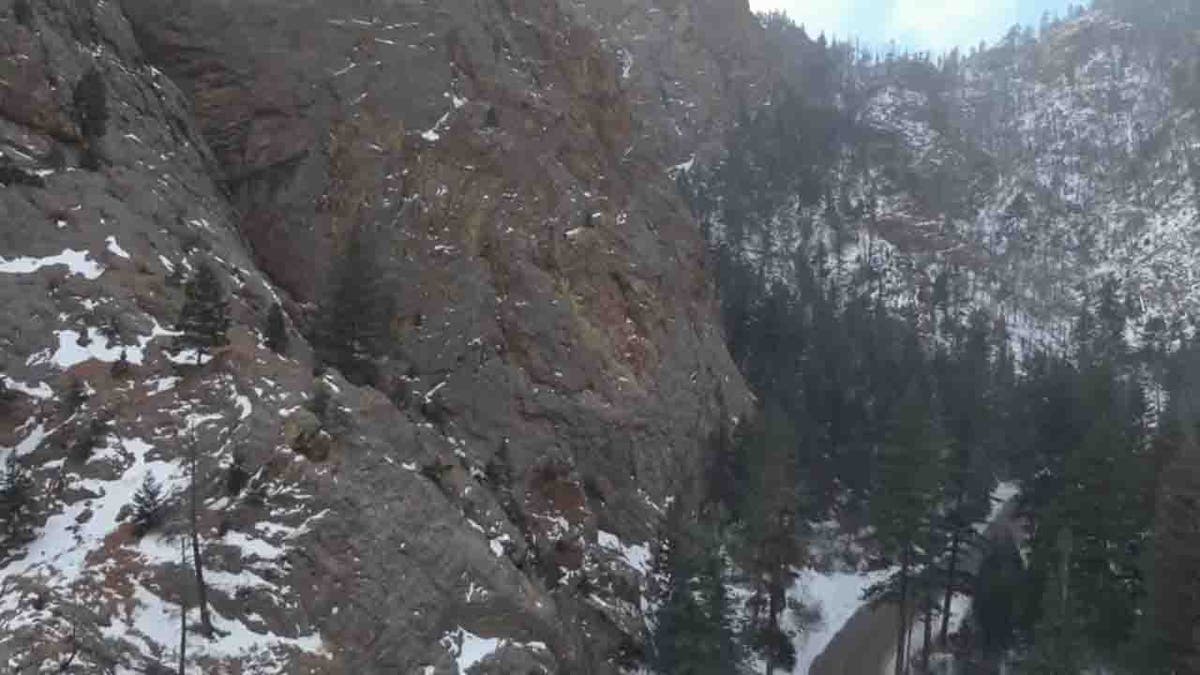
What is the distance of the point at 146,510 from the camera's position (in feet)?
92.7

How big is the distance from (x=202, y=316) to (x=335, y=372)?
579cm

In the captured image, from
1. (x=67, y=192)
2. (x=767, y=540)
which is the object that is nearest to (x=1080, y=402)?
(x=767, y=540)

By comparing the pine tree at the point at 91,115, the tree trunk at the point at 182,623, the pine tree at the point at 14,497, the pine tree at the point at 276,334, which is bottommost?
the tree trunk at the point at 182,623

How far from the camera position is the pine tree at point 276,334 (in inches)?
1449

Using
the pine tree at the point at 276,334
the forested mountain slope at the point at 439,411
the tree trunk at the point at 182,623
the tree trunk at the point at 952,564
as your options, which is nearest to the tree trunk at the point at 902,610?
the forested mountain slope at the point at 439,411

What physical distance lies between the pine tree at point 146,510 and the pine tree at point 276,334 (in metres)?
8.95

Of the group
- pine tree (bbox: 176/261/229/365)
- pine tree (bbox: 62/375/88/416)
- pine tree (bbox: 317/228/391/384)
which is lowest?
pine tree (bbox: 62/375/88/416)

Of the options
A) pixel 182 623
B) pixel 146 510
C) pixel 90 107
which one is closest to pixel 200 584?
pixel 182 623

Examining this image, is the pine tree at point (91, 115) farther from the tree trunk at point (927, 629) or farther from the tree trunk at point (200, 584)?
the tree trunk at point (927, 629)

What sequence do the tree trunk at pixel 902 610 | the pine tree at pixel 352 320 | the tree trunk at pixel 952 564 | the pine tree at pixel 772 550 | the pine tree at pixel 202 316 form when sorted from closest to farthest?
the pine tree at pixel 202 316 < the pine tree at pixel 352 320 < the tree trunk at pixel 902 610 < the pine tree at pixel 772 550 < the tree trunk at pixel 952 564

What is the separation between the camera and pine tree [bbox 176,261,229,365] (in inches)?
1304

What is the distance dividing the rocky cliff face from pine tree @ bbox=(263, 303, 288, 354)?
817mm

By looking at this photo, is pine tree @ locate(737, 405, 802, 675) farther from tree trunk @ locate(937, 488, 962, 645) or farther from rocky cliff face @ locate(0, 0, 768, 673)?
tree trunk @ locate(937, 488, 962, 645)

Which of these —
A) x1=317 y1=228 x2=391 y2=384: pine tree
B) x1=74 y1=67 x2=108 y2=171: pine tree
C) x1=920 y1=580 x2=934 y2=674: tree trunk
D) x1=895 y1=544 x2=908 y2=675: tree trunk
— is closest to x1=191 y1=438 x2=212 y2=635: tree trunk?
x1=317 y1=228 x2=391 y2=384: pine tree
